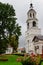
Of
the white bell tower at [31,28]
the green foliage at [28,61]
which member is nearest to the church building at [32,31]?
the white bell tower at [31,28]

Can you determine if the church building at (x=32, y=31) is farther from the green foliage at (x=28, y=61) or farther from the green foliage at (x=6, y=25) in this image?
the green foliage at (x=28, y=61)

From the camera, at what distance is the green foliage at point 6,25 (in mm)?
48188

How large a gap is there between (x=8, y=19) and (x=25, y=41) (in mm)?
45109

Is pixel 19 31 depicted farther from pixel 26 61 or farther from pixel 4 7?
pixel 26 61

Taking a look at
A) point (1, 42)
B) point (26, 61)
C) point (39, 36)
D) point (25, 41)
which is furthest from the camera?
point (25, 41)

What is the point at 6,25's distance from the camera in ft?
158

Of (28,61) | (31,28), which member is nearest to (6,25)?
(28,61)

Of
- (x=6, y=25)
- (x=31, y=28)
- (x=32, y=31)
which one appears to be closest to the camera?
(x=6, y=25)

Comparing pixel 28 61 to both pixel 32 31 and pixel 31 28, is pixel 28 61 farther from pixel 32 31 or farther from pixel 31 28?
pixel 32 31

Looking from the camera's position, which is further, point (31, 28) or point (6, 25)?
point (31, 28)

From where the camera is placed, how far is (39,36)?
85.5 meters

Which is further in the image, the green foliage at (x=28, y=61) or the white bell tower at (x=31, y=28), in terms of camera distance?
the white bell tower at (x=31, y=28)

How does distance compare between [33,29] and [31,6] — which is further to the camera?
[31,6]

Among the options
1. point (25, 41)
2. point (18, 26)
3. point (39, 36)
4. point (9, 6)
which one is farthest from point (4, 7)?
point (25, 41)
